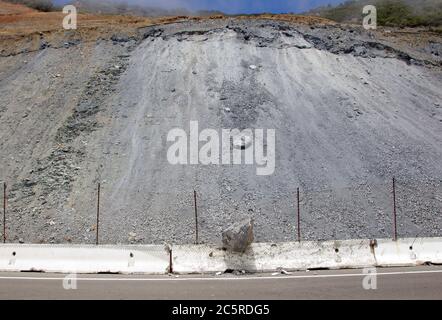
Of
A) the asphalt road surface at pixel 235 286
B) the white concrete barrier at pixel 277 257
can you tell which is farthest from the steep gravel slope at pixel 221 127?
the asphalt road surface at pixel 235 286

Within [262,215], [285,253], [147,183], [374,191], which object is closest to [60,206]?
[147,183]

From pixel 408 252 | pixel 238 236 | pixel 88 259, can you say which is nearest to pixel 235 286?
pixel 238 236

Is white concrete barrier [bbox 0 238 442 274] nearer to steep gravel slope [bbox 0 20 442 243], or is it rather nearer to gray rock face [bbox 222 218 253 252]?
gray rock face [bbox 222 218 253 252]

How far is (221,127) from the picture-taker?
20.1m

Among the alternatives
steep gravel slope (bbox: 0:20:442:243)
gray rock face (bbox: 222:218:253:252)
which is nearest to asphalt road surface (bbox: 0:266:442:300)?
gray rock face (bbox: 222:218:253:252)

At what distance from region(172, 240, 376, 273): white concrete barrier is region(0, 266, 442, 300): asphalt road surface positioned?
394 millimetres

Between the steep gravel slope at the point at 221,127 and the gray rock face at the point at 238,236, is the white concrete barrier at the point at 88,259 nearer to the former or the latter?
the gray rock face at the point at 238,236

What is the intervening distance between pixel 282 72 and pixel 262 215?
10438 mm

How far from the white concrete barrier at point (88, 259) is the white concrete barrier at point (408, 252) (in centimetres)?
443

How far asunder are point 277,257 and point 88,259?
150 inches

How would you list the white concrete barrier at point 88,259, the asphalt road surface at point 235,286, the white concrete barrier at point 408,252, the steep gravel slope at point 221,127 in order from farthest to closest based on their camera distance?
the steep gravel slope at point 221,127 < the white concrete barrier at point 408,252 < the white concrete barrier at point 88,259 < the asphalt road surface at point 235,286

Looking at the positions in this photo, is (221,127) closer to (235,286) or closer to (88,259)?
(88,259)

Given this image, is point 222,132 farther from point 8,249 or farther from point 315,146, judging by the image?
point 8,249

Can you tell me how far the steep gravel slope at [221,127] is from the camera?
15.7 meters
